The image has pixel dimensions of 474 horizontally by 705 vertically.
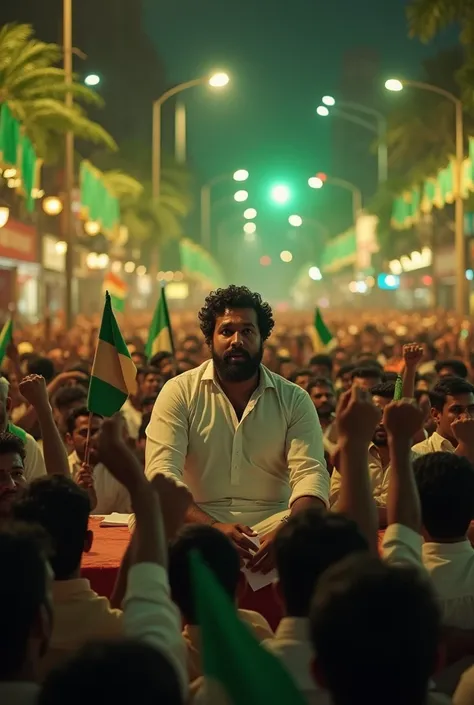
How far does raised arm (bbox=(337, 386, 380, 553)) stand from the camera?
15.3 ft

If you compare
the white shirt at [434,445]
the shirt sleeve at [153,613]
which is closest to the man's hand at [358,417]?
the shirt sleeve at [153,613]

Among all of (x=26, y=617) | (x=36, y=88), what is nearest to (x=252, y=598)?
(x=26, y=617)

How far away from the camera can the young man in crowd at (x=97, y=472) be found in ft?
30.8

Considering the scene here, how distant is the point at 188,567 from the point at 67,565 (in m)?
0.45

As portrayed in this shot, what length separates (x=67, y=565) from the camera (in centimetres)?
460

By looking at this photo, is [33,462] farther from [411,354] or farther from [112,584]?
[411,354]

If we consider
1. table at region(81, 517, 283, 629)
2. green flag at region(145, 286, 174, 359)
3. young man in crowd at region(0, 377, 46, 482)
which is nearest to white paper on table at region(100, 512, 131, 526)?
young man in crowd at region(0, 377, 46, 482)

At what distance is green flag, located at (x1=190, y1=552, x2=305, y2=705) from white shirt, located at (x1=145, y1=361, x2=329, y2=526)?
385 centimetres

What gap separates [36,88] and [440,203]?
1628 cm

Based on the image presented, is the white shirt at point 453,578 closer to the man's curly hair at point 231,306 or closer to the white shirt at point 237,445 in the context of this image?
the white shirt at point 237,445

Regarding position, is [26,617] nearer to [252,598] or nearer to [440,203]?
[252,598]

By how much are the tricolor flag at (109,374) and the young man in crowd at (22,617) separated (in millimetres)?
4288

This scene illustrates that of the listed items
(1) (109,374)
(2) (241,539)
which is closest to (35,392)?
(2) (241,539)

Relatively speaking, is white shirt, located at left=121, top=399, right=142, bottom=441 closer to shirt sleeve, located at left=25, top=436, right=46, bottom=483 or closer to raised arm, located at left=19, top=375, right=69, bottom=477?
shirt sleeve, located at left=25, top=436, right=46, bottom=483
